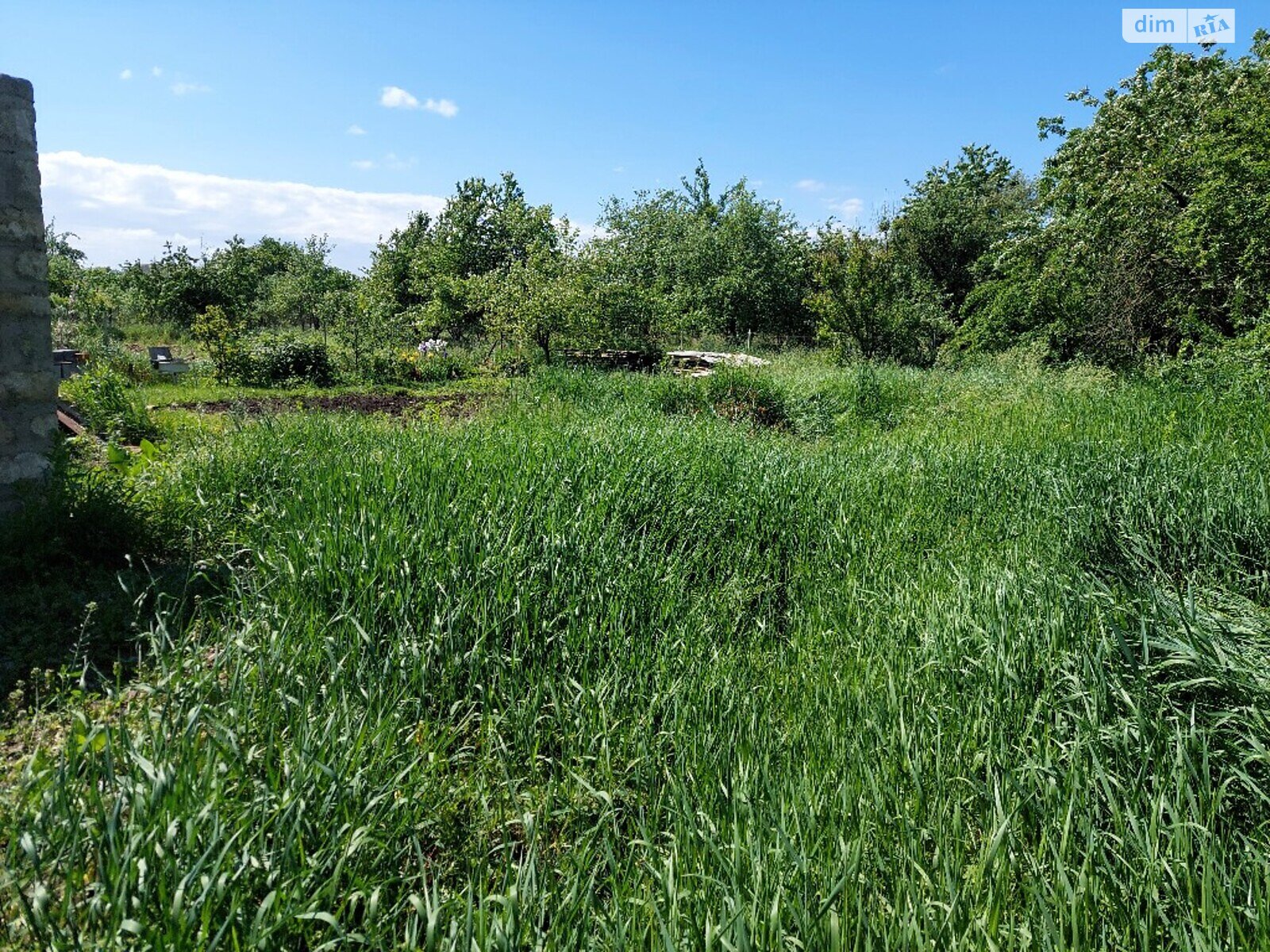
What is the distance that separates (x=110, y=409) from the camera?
26.2 feet

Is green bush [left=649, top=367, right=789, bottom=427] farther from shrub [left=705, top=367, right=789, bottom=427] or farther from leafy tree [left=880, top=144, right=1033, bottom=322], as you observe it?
leafy tree [left=880, top=144, right=1033, bottom=322]

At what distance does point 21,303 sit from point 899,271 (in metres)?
20.3

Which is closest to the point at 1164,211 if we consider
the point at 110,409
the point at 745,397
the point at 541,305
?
the point at 745,397

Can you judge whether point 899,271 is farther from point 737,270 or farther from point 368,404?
point 368,404

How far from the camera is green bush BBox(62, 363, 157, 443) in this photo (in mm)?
7750

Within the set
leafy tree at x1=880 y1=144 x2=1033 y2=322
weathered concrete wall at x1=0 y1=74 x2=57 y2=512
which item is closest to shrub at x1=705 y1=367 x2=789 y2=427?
weathered concrete wall at x1=0 y1=74 x2=57 y2=512

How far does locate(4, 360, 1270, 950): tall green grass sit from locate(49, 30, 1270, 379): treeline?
743 cm

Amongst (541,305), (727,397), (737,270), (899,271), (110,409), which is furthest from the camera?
(737,270)

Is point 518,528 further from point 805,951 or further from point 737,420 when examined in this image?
point 737,420

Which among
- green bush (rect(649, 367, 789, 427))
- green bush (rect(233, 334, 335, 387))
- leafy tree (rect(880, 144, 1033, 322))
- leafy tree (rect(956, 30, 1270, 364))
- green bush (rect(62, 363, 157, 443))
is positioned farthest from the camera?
leafy tree (rect(880, 144, 1033, 322))

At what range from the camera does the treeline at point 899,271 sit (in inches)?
408

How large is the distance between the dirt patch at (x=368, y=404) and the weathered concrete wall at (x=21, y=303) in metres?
4.37

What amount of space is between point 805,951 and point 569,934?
1.75 ft

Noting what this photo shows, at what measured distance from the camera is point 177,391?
39.2 ft
